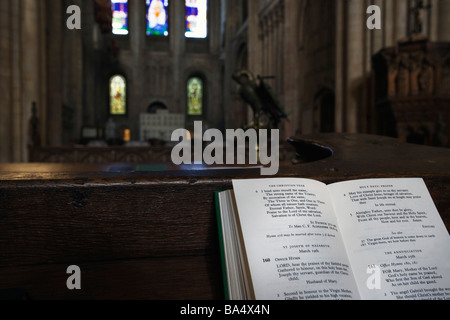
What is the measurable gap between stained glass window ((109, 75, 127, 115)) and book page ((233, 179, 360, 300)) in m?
Answer: 21.8

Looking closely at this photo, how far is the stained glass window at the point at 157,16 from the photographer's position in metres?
22.0

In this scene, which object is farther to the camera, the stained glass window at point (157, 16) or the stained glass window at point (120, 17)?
the stained glass window at point (157, 16)

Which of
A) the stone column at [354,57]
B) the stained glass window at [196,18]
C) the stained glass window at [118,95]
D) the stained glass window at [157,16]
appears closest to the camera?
the stone column at [354,57]

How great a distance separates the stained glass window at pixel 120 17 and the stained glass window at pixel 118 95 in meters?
2.64

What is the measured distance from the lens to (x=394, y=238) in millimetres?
776

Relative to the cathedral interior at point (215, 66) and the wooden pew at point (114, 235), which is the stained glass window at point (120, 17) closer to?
the cathedral interior at point (215, 66)

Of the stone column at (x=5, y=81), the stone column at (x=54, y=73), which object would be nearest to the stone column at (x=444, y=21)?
the stone column at (x=5, y=81)

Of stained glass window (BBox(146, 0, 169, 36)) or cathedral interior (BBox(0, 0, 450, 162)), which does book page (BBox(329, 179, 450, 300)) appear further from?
stained glass window (BBox(146, 0, 169, 36))

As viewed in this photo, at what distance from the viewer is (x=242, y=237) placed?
72 cm

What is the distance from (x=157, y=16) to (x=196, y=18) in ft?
7.42

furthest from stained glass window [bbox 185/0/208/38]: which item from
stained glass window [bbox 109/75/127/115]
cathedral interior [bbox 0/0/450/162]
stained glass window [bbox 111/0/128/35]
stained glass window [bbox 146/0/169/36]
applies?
stained glass window [bbox 109/75/127/115]
